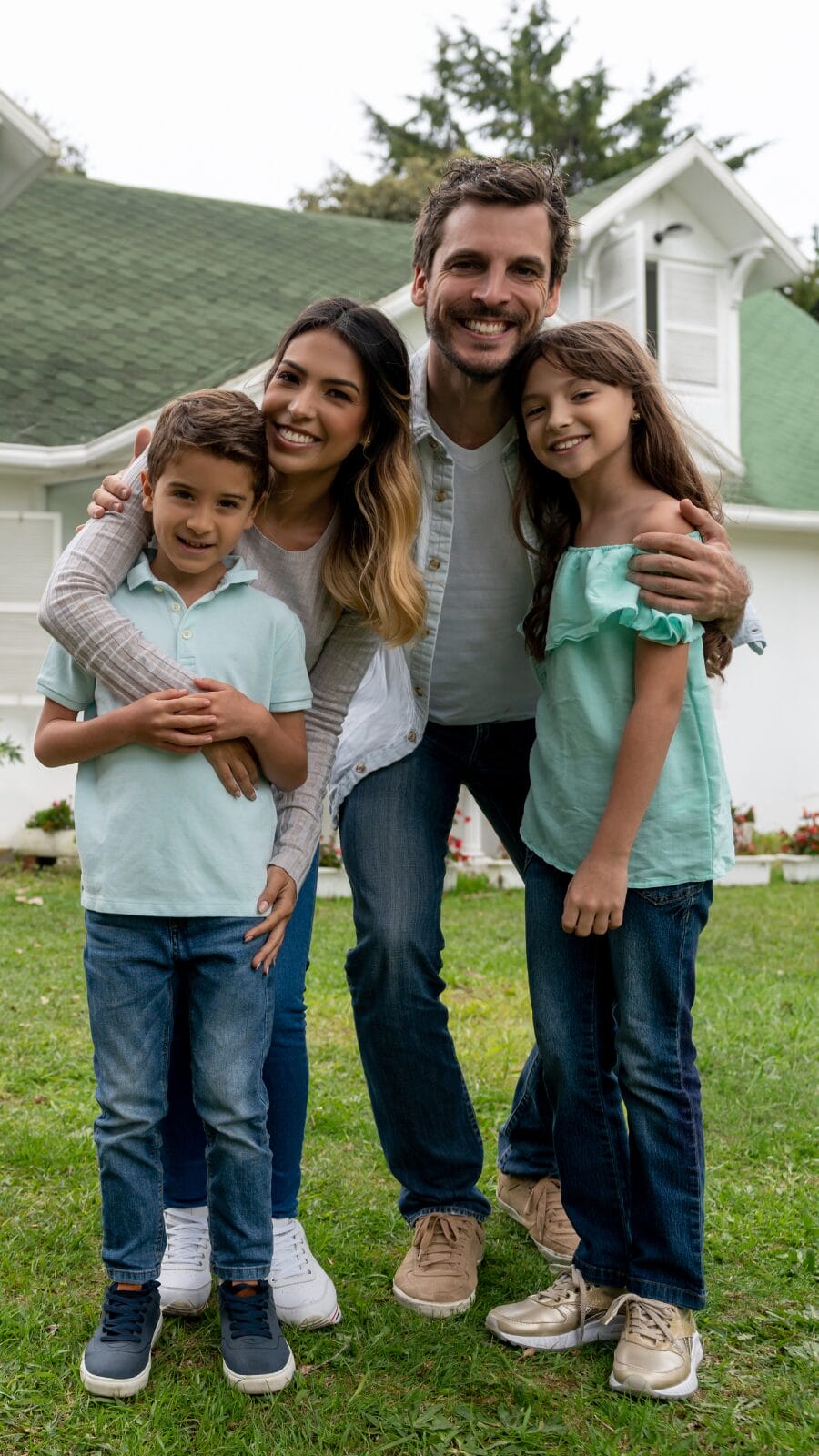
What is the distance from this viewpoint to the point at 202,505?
252 centimetres

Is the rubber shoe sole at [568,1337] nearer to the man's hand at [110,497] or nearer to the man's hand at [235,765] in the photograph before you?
the man's hand at [235,765]

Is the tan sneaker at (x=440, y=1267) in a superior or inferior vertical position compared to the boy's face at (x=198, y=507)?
inferior

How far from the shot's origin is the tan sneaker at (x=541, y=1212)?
3.12 metres

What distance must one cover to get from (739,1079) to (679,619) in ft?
8.54

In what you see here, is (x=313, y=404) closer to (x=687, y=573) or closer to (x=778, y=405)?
(x=687, y=573)

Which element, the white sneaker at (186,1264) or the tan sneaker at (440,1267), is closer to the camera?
→ the white sneaker at (186,1264)

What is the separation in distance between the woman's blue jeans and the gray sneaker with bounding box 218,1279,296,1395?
→ 300 millimetres

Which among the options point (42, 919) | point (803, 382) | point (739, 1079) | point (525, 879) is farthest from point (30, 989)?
point (803, 382)

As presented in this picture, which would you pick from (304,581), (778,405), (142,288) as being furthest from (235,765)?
(778,405)

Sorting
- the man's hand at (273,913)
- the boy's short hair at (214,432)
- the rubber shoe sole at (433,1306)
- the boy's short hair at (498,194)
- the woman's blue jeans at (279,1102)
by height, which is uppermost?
the boy's short hair at (498,194)

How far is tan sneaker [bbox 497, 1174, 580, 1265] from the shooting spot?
10.2 ft

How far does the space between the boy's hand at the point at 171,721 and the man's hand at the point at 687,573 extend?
851 mm

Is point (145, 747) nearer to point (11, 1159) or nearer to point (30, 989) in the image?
point (11, 1159)

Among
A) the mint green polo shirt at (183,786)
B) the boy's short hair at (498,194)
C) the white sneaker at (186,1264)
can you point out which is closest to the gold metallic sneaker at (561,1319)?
the white sneaker at (186,1264)
